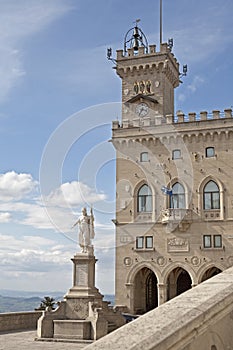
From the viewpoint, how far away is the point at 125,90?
45500 millimetres

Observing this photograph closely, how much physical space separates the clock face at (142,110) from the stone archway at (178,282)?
13.6 metres

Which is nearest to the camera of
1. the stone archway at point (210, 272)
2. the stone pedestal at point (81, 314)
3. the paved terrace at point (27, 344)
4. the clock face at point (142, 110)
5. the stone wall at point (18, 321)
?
the paved terrace at point (27, 344)

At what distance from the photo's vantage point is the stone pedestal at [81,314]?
799 inches

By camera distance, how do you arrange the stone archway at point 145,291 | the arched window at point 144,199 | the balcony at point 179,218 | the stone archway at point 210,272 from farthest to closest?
the arched window at point 144,199, the stone archway at point 145,291, the balcony at point 179,218, the stone archway at point 210,272

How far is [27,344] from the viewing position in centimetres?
1859

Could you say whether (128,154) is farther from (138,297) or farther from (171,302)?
(171,302)

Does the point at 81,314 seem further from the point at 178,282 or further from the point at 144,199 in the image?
the point at 178,282

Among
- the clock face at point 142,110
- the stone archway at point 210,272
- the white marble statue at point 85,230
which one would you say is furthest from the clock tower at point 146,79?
the white marble statue at point 85,230

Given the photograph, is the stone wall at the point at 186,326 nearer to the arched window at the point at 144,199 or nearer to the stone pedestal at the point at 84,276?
the stone pedestal at the point at 84,276

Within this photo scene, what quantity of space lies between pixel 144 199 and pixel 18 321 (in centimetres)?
1908

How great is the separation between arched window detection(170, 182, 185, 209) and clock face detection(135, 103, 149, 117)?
730 centimetres

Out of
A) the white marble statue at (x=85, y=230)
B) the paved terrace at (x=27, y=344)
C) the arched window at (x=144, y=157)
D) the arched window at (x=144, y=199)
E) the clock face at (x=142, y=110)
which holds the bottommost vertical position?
the paved terrace at (x=27, y=344)

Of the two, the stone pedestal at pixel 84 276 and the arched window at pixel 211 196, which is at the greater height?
the arched window at pixel 211 196

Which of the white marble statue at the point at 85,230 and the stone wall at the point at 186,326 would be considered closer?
the stone wall at the point at 186,326
